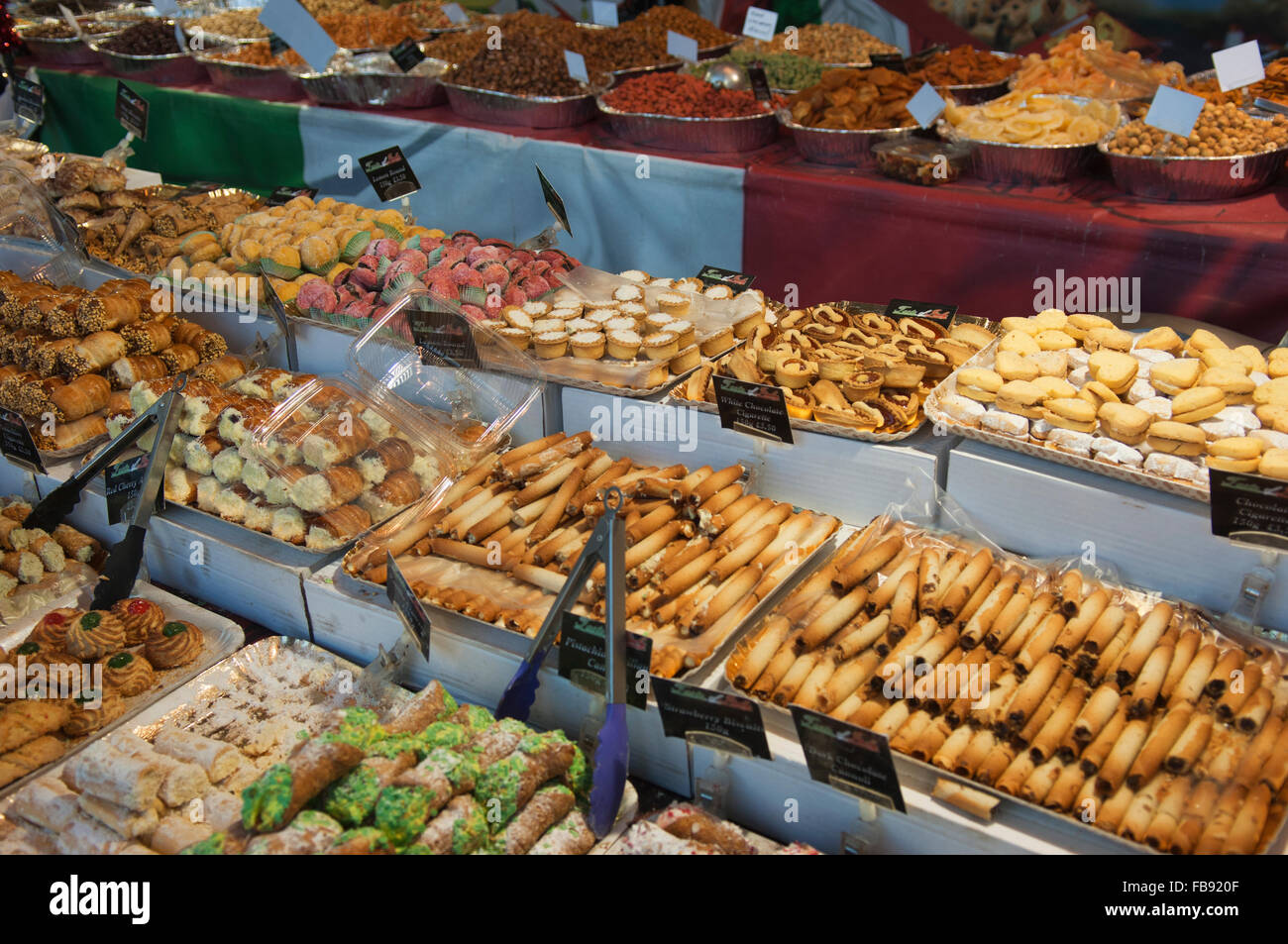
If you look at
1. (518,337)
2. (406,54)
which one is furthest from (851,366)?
(406,54)

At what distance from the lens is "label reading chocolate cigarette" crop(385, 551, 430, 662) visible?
2.07 meters

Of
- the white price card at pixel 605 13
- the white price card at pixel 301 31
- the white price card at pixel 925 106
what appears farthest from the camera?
the white price card at pixel 605 13

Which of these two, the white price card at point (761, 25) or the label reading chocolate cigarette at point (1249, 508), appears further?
the white price card at point (761, 25)

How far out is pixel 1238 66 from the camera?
11.9 ft

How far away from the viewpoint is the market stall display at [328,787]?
165cm

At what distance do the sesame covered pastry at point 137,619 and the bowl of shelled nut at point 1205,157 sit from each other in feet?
10.4

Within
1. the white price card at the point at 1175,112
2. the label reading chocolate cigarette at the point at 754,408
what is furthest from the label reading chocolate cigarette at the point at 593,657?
the white price card at the point at 1175,112

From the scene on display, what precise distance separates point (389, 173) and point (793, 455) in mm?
2238

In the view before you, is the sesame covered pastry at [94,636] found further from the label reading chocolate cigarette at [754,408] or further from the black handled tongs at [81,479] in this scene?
the label reading chocolate cigarette at [754,408]

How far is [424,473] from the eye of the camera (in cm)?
264

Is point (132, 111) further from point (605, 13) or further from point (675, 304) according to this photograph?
point (675, 304)

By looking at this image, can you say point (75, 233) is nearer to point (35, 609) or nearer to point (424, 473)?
point (35, 609)
